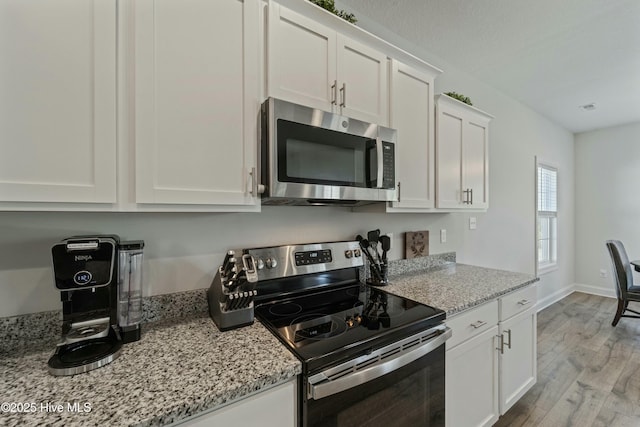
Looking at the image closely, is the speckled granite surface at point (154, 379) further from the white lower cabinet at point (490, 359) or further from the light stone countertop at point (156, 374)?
the white lower cabinet at point (490, 359)

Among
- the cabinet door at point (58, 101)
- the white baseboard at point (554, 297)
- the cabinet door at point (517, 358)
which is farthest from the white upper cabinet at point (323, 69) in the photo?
the white baseboard at point (554, 297)

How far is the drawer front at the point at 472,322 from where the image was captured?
1.38 metres

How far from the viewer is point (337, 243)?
1.63 m

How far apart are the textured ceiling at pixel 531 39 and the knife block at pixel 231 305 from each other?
1.89m

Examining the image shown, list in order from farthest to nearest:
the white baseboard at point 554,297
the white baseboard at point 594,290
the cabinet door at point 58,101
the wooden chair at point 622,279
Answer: the white baseboard at point 594,290 → the white baseboard at point 554,297 → the wooden chair at point 622,279 → the cabinet door at point 58,101

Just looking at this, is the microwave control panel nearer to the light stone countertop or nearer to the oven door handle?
the oven door handle

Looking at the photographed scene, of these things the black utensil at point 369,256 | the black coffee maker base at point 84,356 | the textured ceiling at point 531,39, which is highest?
the textured ceiling at point 531,39

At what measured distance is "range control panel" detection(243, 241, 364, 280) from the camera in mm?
1365

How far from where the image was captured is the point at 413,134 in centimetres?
175

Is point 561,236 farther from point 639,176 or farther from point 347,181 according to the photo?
point 347,181

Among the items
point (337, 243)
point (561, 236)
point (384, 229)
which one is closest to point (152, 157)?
point (337, 243)

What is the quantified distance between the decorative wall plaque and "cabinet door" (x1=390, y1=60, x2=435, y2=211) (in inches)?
13.6

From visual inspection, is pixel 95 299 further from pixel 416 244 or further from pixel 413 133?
pixel 416 244

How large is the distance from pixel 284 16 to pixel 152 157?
0.85 m
